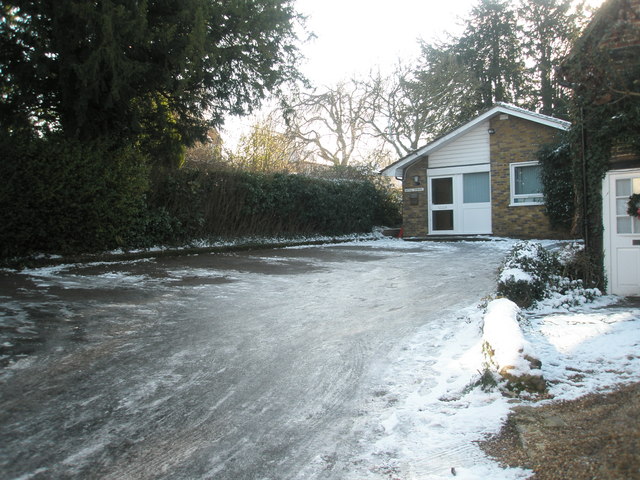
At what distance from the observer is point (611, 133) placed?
25.4ft

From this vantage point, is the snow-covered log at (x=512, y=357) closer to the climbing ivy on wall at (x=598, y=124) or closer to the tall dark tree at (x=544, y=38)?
the climbing ivy on wall at (x=598, y=124)

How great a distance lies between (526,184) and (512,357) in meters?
15.3

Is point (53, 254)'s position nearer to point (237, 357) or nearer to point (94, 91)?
point (94, 91)

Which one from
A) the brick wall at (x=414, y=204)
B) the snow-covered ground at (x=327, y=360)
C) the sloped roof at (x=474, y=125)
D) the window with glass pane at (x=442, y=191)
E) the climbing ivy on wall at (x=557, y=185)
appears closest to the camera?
the snow-covered ground at (x=327, y=360)

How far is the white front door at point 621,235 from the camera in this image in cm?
772

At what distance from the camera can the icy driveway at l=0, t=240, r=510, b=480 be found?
2877 millimetres

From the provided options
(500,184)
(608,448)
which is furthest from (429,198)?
(608,448)

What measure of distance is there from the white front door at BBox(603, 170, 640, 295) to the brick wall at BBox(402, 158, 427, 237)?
11688 mm

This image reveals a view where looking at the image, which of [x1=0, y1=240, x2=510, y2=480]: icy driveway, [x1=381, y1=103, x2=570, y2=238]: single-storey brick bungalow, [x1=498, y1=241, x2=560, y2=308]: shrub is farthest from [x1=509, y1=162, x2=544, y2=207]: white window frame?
[x1=498, y1=241, x2=560, y2=308]: shrub

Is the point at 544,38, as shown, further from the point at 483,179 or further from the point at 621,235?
the point at 621,235

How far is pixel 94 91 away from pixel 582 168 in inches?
357

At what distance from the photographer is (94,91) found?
9.73 meters

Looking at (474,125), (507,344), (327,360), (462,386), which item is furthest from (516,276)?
(474,125)

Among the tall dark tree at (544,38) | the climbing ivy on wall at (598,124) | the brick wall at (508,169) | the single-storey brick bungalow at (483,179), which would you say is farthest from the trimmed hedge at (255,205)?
the tall dark tree at (544,38)
